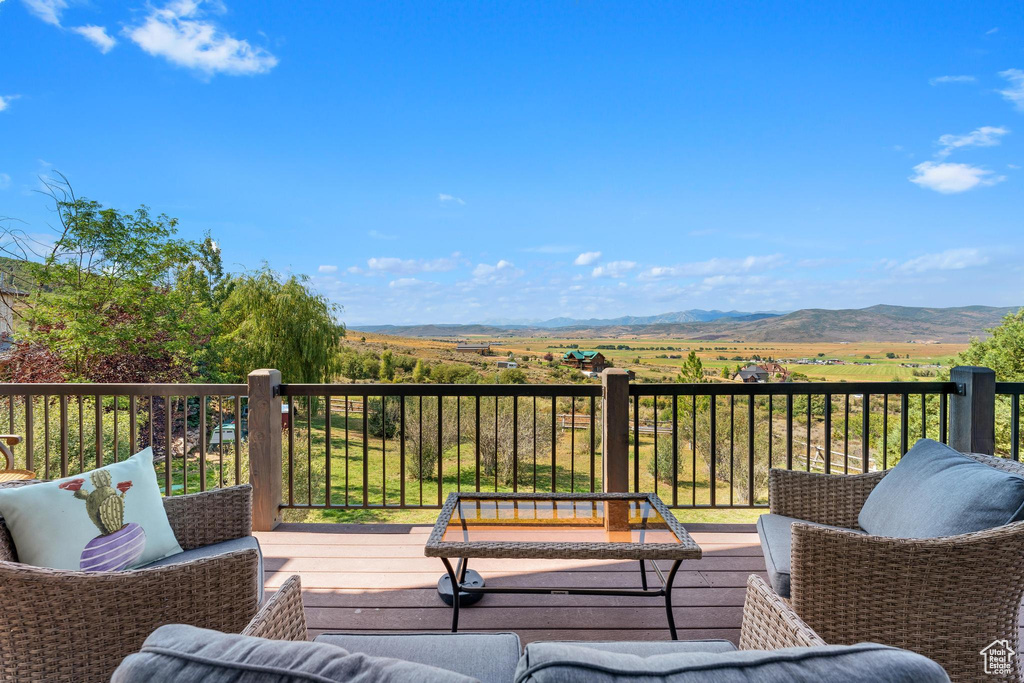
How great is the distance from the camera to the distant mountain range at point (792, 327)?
12953 millimetres

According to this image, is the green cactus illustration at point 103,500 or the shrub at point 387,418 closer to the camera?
the green cactus illustration at point 103,500

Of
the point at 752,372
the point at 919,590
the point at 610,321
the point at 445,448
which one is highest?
the point at 610,321

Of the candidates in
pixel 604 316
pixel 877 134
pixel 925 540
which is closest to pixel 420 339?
pixel 604 316

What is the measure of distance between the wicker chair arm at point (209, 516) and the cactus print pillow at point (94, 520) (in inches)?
2.7

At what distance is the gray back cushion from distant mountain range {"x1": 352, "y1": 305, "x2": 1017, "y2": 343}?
12.4 metres

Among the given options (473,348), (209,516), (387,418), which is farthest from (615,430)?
(473,348)

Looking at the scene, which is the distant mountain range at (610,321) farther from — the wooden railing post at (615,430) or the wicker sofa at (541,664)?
the wicker sofa at (541,664)

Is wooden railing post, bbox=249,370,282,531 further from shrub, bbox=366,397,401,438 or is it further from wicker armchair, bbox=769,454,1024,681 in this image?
shrub, bbox=366,397,401,438

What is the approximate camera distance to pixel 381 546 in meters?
2.91

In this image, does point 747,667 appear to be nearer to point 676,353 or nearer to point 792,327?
point 676,353

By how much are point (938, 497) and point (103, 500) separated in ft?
9.22

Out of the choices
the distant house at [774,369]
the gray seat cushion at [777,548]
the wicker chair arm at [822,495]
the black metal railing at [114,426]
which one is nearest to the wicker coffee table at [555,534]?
the gray seat cushion at [777,548]

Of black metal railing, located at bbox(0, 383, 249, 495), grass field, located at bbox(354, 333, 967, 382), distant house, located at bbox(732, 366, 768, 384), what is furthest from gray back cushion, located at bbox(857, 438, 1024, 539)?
distant house, located at bbox(732, 366, 768, 384)

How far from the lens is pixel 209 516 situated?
1.94 m
